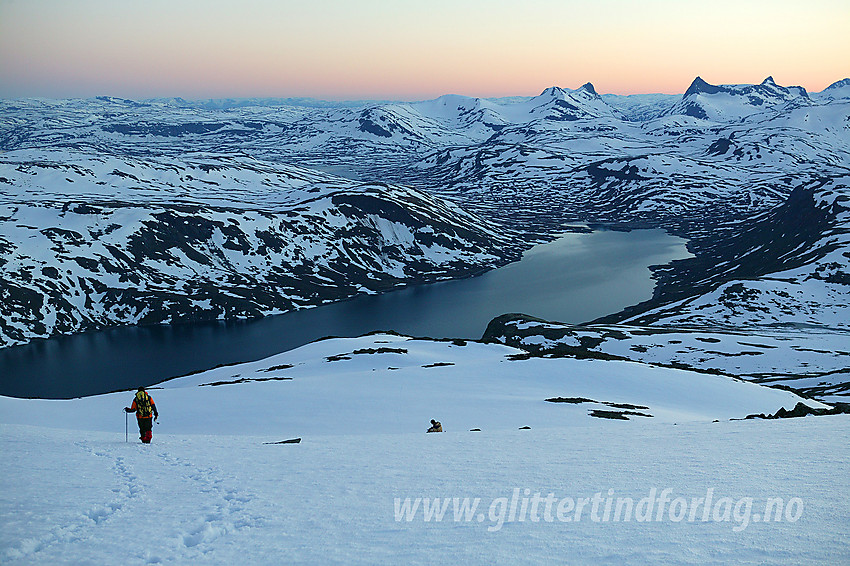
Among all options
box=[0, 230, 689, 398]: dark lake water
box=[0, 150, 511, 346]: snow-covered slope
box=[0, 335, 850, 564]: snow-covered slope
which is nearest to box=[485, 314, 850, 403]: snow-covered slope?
box=[0, 230, 689, 398]: dark lake water

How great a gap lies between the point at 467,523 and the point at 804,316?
122 m

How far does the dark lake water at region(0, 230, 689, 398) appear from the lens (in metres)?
100

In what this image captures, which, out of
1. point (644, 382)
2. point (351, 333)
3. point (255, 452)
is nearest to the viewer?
point (255, 452)

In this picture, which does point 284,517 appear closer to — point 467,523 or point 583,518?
point 467,523

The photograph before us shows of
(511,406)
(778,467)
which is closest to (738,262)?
(511,406)

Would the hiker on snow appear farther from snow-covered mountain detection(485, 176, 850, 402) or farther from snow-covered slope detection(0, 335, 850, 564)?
snow-covered mountain detection(485, 176, 850, 402)

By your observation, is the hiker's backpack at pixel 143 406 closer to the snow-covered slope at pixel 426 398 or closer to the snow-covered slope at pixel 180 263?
the snow-covered slope at pixel 426 398

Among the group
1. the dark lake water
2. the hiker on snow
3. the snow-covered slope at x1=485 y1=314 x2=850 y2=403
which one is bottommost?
the dark lake water

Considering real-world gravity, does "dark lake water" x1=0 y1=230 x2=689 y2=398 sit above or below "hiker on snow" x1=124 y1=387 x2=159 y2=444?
below

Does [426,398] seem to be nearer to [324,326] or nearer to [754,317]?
[754,317]

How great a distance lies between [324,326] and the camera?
427ft

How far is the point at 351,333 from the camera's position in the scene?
124688 millimetres

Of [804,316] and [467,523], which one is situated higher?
[467,523]

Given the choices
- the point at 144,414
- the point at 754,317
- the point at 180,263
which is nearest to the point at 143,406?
the point at 144,414
